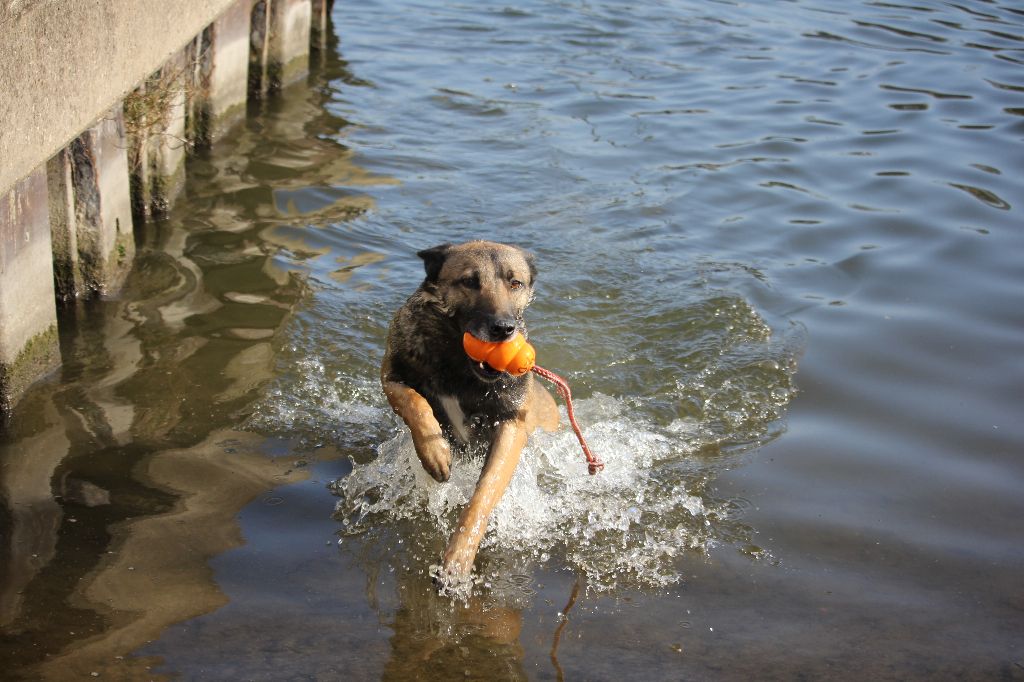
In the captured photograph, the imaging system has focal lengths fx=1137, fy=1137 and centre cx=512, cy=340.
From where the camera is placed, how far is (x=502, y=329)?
211 inches

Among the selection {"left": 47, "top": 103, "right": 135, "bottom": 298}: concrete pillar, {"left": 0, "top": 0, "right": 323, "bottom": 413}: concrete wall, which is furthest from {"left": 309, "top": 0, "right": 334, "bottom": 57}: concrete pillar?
{"left": 47, "top": 103, "right": 135, "bottom": 298}: concrete pillar

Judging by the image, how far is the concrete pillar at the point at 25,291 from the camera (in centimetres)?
593

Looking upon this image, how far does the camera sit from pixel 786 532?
590 cm

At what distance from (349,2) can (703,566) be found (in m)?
14.3

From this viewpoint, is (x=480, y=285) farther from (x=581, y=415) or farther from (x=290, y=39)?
(x=290, y=39)

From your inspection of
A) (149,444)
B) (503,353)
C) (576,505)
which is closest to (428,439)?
(503,353)

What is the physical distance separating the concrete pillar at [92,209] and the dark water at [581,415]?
0.85ft

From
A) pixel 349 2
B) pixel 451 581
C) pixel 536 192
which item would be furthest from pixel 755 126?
pixel 451 581

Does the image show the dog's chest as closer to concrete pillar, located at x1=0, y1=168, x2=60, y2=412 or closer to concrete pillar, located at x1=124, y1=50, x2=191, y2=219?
concrete pillar, located at x1=0, y1=168, x2=60, y2=412

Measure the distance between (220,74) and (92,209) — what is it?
3.82 metres

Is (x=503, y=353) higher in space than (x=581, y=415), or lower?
higher

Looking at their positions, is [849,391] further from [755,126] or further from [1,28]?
[755,126]

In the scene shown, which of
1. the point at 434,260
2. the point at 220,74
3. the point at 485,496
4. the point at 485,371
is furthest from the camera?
the point at 220,74

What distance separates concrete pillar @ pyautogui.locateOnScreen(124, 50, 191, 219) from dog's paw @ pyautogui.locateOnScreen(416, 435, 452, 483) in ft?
13.5
